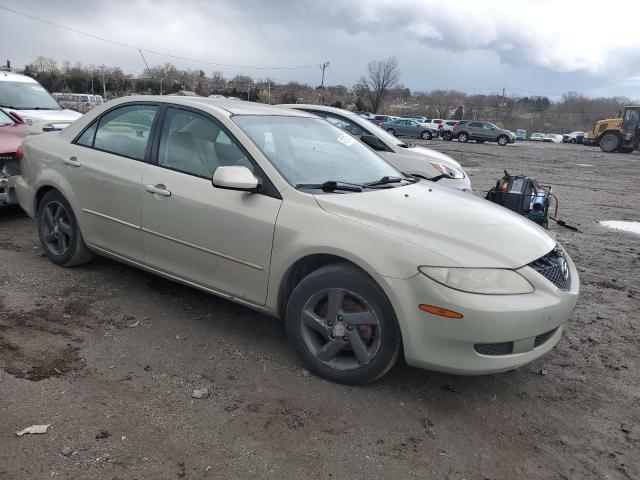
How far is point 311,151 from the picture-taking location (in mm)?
3855

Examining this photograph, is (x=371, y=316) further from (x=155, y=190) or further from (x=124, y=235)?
(x=124, y=235)

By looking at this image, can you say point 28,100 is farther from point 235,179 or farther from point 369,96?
point 369,96

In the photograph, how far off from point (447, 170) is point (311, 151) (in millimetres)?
3922

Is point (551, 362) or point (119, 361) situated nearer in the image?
point (119, 361)

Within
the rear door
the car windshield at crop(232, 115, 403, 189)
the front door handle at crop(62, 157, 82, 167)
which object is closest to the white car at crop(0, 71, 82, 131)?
Result: the front door handle at crop(62, 157, 82, 167)

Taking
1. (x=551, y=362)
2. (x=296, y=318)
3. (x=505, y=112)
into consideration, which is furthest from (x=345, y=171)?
(x=505, y=112)

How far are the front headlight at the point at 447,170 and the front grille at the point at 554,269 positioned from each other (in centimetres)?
387

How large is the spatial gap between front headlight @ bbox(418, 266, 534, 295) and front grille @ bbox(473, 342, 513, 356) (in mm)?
279

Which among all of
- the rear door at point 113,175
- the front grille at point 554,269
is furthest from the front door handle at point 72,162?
the front grille at point 554,269

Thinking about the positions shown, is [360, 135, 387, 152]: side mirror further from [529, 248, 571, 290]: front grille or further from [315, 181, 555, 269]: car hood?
[529, 248, 571, 290]: front grille

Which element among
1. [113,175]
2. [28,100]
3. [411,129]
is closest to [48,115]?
[28,100]

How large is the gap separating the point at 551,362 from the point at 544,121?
90485mm

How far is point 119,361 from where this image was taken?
330 centimetres

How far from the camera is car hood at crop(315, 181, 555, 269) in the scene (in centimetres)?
284
